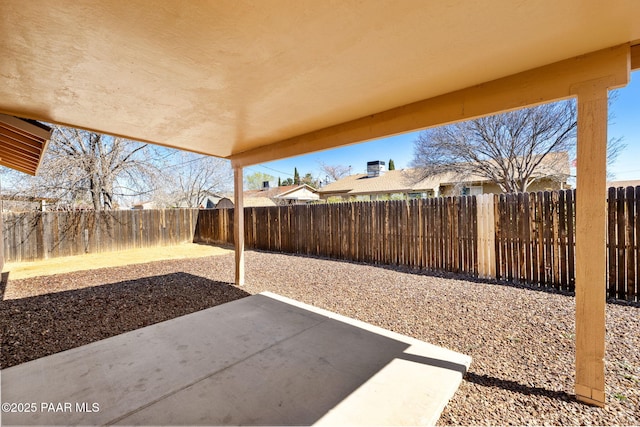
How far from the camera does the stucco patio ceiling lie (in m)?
1.56

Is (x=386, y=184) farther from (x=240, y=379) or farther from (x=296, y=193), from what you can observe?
(x=240, y=379)

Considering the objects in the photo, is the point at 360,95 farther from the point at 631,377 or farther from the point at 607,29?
the point at 631,377

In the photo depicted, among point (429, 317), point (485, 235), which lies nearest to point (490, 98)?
point (429, 317)

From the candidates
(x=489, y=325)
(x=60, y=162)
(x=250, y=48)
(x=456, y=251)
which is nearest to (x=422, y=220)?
(x=456, y=251)

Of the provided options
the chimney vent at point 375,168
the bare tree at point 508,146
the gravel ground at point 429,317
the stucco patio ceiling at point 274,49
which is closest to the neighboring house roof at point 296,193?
the chimney vent at point 375,168

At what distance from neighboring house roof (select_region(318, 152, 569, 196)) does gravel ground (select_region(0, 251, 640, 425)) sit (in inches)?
365

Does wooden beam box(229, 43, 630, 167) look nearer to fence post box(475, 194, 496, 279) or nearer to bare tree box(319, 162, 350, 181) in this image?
fence post box(475, 194, 496, 279)

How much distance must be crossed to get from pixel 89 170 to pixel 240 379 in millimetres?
12604

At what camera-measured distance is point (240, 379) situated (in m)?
2.21

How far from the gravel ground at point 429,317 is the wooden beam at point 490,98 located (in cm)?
225

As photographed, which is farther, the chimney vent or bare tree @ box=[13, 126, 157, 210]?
the chimney vent

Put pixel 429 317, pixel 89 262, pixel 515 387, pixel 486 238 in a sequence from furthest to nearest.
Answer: pixel 89 262
pixel 486 238
pixel 429 317
pixel 515 387

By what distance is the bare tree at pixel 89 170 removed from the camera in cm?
1038

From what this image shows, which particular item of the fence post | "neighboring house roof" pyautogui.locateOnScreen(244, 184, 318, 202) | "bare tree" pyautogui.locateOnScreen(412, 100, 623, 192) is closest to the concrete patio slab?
the fence post
